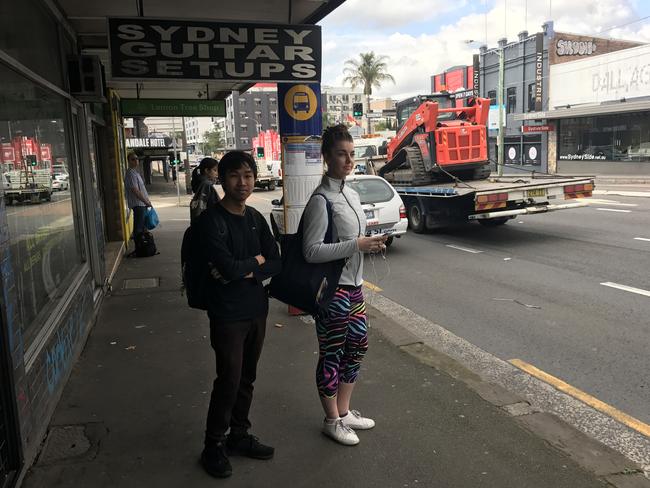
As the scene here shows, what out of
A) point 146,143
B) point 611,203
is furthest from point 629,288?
point 146,143

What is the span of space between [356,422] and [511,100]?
37352 millimetres

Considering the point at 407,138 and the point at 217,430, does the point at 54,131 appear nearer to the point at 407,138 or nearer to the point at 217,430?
the point at 217,430

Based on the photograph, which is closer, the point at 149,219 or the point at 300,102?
the point at 300,102

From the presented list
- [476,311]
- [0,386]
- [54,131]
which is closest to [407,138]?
[476,311]

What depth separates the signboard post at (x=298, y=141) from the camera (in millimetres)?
6012

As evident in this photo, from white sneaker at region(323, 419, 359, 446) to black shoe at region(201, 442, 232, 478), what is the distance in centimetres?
67

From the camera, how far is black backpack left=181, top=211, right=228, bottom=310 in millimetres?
2982

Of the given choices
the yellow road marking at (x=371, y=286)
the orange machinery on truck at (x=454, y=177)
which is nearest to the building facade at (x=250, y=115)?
the orange machinery on truck at (x=454, y=177)

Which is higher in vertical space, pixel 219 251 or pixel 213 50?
pixel 213 50

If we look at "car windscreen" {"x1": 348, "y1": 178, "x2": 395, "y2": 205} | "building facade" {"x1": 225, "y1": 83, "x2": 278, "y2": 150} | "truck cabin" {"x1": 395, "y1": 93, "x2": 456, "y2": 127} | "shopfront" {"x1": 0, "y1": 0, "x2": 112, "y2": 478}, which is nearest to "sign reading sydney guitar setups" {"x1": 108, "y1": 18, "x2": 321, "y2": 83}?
"shopfront" {"x1": 0, "y1": 0, "x2": 112, "y2": 478}

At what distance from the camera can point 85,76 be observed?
6.03m

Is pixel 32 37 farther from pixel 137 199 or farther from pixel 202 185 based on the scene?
pixel 137 199

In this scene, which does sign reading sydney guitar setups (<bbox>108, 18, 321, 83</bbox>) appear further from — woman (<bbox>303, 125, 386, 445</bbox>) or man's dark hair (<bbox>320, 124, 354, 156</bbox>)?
woman (<bbox>303, 125, 386, 445</bbox>)

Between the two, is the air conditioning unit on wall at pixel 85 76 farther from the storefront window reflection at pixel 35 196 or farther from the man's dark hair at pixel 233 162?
the man's dark hair at pixel 233 162
